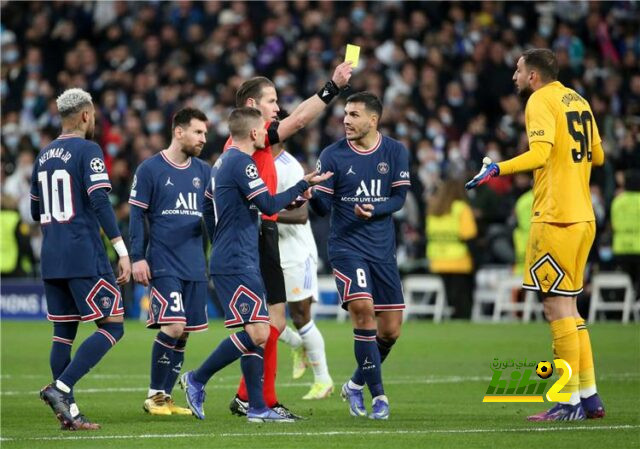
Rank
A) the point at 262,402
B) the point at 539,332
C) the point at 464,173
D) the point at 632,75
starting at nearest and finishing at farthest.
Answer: the point at 262,402
the point at 539,332
the point at 464,173
the point at 632,75

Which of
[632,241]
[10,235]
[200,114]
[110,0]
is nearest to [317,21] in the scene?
[110,0]

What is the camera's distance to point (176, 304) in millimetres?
11695

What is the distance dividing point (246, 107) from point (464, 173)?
14.1 meters

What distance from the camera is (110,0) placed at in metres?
33.2

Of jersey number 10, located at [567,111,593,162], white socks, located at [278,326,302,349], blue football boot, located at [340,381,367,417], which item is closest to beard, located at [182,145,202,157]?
white socks, located at [278,326,302,349]

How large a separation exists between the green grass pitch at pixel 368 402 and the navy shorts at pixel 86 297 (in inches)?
35.6

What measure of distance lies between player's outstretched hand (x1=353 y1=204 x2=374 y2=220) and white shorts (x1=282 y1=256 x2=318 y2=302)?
2.12 m

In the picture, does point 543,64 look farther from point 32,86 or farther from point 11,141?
point 32,86

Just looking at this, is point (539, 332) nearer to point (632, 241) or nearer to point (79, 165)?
point (632, 241)

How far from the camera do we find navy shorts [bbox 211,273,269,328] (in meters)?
10.5

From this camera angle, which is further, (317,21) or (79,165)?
(317,21)

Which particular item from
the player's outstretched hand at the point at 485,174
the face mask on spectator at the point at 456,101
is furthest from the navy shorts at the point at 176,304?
the face mask on spectator at the point at 456,101

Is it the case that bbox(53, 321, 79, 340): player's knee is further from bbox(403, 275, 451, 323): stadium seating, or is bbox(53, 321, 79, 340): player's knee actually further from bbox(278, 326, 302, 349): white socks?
bbox(403, 275, 451, 323): stadium seating

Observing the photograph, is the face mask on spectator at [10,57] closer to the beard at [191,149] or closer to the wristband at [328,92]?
the beard at [191,149]
